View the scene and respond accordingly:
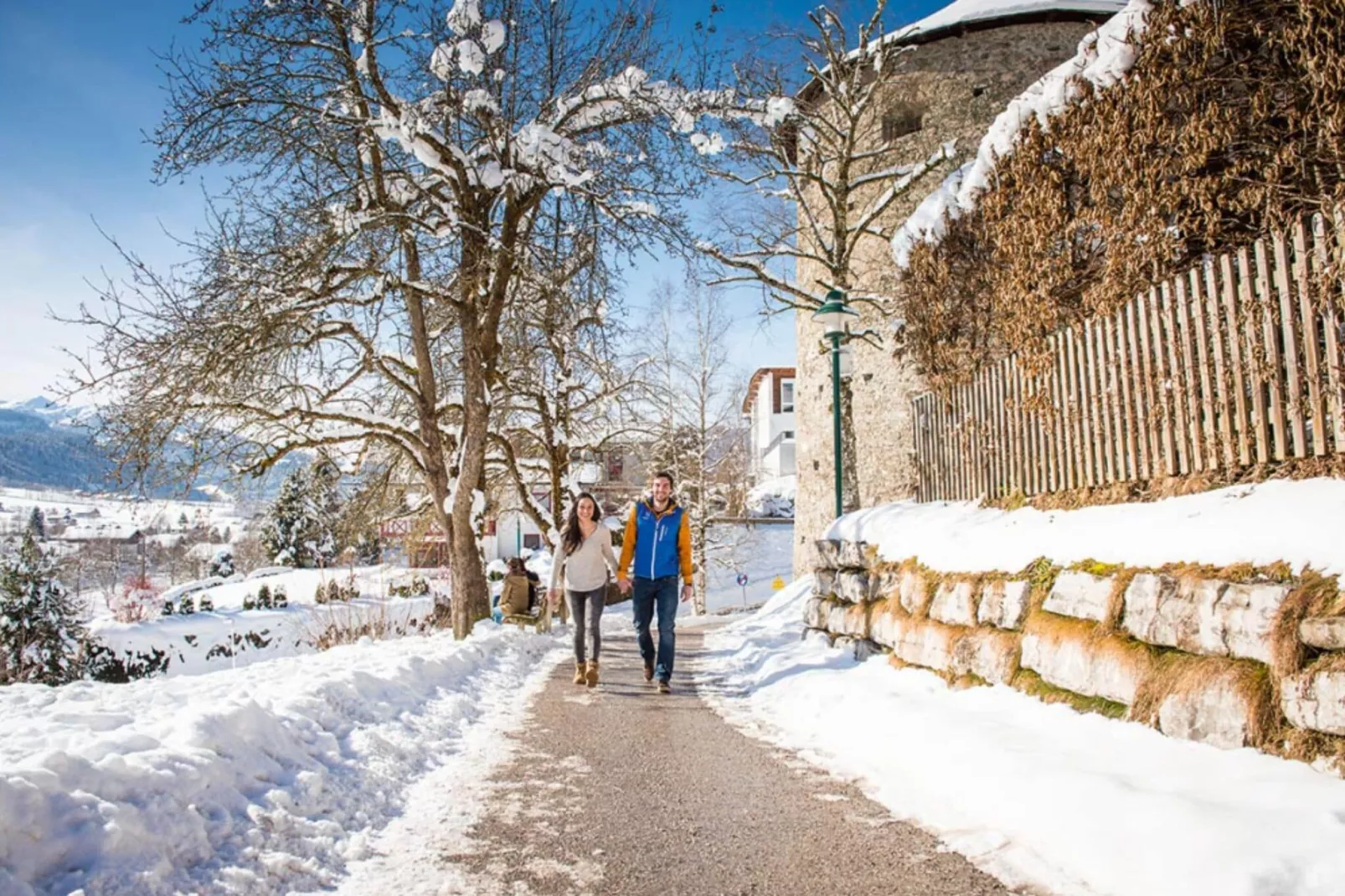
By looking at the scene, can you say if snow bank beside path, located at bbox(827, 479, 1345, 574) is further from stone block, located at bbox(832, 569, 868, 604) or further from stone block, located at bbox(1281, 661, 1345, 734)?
stone block, located at bbox(832, 569, 868, 604)

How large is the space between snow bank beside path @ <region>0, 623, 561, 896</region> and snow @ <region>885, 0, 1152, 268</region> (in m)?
5.94

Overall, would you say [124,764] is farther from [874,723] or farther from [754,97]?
[754,97]

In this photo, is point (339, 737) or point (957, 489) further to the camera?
point (957, 489)

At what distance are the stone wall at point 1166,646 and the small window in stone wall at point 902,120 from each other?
44.2ft

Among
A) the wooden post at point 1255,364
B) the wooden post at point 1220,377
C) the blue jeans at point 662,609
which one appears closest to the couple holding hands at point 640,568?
the blue jeans at point 662,609

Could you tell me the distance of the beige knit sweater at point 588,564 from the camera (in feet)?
26.2

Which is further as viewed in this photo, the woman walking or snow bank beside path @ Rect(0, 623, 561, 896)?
the woman walking

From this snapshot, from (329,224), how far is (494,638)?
539 cm

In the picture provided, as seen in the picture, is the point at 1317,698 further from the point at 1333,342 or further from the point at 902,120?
the point at 902,120

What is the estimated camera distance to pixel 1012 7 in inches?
637

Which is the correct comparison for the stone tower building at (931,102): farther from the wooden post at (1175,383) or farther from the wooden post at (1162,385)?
the wooden post at (1175,383)

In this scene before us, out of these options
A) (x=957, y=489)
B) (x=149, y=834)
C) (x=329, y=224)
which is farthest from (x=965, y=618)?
(x=329, y=224)

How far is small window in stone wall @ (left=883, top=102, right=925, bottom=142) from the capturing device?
17.0 m

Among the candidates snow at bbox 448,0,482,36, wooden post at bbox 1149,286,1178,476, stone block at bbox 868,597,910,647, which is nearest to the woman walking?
stone block at bbox 868,597,910,647
